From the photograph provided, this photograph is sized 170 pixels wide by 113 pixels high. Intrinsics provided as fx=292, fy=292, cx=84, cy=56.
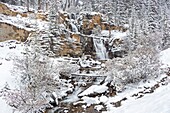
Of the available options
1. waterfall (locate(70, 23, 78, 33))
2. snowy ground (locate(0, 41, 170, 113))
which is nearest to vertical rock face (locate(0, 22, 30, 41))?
snowy ground (locate(0, 41, 170, 113))

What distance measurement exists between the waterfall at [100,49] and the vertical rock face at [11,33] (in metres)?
13.9

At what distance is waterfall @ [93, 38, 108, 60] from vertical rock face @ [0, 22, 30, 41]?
45.7ft

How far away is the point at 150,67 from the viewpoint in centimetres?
2373

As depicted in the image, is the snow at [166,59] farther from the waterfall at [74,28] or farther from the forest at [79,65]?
the waterfall at [74,28]

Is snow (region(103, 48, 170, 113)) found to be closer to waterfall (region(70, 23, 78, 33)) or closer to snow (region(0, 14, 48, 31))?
snow (region(0, 14, 48, 31))

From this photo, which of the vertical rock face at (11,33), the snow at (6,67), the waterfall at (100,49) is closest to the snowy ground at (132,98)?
the snow at (6,67)

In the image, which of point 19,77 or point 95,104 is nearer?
point 95,104

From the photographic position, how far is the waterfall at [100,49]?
166 feet

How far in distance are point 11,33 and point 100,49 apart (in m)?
17.0

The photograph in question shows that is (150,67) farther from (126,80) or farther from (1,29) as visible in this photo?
(1,29)

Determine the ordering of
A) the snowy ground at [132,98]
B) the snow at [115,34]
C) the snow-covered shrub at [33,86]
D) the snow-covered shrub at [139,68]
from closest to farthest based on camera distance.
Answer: the snowy ground at [132,98]
the snow-covered shrub at [33,86]
the snow-covered shrub at [139,68]
the snow at [115,34]

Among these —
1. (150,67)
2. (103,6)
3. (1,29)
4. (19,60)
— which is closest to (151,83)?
(150,67)

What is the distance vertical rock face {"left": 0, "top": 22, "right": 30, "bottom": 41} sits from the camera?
40188mm

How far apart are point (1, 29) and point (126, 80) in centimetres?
2247
